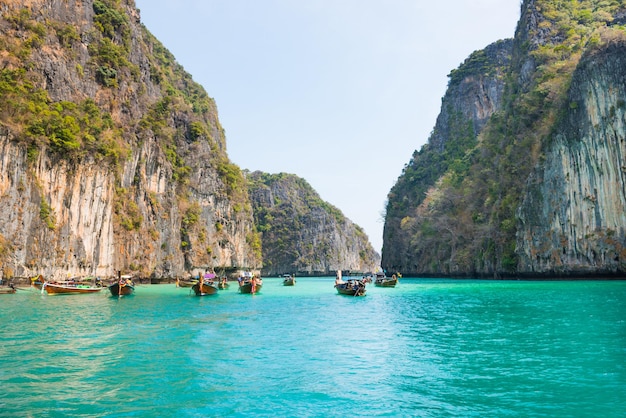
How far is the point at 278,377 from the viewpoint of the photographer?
34.7 feet

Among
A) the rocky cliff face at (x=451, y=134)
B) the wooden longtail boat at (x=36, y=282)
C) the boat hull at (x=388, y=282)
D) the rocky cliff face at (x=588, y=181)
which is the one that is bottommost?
the boat hull at (x=388, y=282)

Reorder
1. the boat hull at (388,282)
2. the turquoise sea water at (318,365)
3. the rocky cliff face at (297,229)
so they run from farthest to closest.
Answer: the rocky cliff face at (297,229) → the boat hull at (388,282) → the turquoise sea water at (318,365)

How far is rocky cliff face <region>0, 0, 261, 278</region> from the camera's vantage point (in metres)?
36.6

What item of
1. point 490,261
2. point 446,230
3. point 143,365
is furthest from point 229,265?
point 143,365

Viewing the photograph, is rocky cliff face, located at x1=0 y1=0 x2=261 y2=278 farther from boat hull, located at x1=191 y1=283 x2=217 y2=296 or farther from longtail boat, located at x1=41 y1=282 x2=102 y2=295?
boat hull, located at x1=191 y1=283 x2=217 y2=296

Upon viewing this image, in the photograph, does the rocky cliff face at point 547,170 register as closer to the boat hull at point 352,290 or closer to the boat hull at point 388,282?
the boat hull at point 388,282

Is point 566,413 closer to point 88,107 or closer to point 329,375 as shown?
point 329,375

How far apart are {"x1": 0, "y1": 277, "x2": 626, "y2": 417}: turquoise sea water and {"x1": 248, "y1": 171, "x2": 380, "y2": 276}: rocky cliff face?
112895mm

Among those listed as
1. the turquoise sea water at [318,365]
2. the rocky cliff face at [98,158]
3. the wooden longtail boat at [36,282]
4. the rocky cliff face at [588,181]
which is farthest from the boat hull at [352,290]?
the rocky cliff face at [98,158]

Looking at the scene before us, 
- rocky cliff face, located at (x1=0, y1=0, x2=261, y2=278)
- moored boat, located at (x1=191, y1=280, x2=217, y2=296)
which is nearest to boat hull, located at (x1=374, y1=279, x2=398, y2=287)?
moored boat, located at (x1=191, y1=280, x2=217, y2=296)

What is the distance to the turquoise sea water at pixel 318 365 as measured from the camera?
333 inches

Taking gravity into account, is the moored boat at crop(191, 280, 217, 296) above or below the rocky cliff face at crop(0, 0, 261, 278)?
below

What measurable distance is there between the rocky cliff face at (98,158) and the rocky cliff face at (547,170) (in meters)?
35.3

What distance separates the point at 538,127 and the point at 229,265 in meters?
46.6
